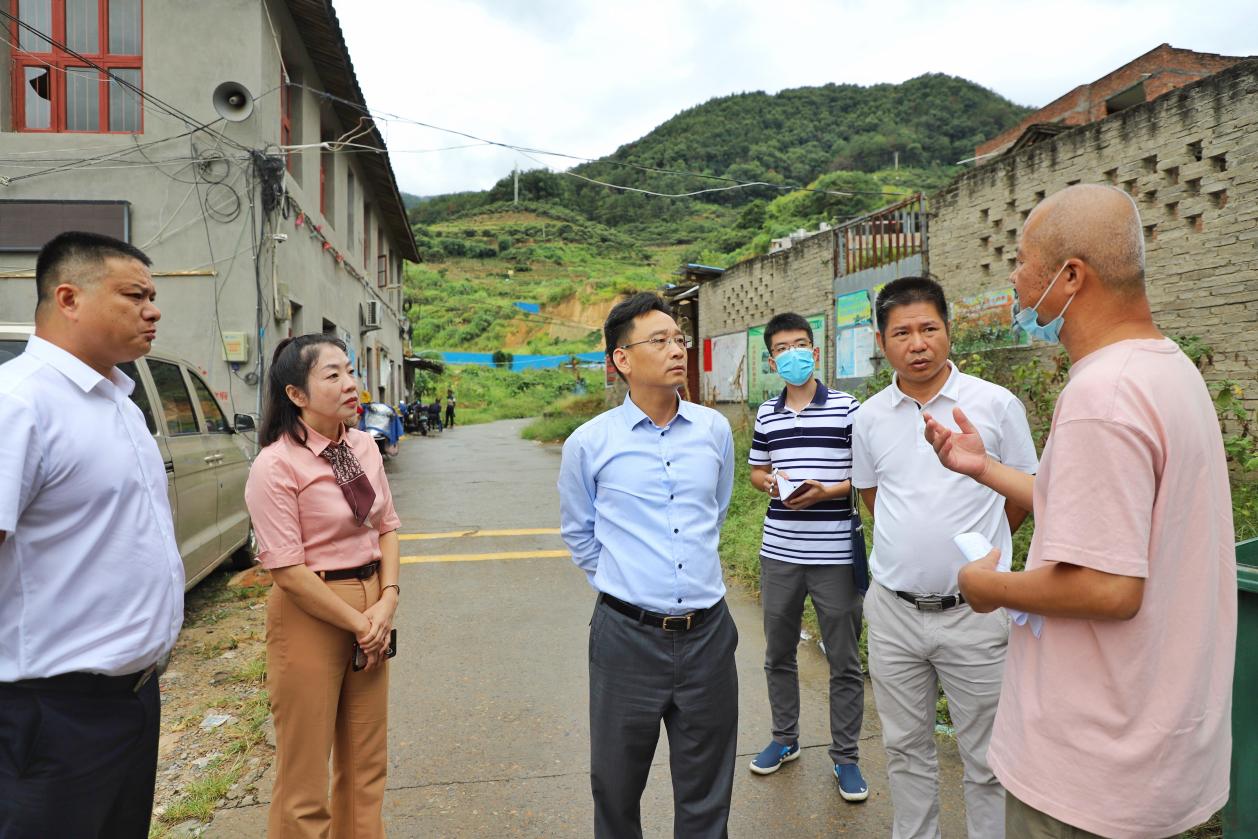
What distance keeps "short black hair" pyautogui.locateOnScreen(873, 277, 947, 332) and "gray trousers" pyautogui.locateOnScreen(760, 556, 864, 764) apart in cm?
113

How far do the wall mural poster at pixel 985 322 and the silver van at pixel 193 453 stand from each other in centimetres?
667

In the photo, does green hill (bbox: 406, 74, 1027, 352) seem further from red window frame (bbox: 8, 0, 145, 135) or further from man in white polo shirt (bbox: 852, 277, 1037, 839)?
man in white polo shirt (bbox: 852, 277, 1037, 839)

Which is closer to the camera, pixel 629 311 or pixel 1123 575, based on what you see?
pixel 1123 575

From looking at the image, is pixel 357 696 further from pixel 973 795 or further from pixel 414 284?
pixel 414 284

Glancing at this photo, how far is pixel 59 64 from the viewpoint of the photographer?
8.75 metres

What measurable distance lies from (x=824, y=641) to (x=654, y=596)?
1.36 metres

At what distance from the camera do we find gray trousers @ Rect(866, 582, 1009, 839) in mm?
2443

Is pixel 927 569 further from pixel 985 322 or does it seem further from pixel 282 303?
pixel 282 303

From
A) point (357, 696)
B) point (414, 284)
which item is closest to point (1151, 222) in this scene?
point (357, 696)

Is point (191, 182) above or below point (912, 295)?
above

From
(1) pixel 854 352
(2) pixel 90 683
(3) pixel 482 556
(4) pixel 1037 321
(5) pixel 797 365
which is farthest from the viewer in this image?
(1) pixel 854 352

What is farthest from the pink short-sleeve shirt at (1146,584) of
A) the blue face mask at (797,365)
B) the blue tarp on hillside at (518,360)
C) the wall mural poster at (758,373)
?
the blue tarp on hillside at (518,360)

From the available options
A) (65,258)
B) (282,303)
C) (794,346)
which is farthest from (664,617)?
(282,303)

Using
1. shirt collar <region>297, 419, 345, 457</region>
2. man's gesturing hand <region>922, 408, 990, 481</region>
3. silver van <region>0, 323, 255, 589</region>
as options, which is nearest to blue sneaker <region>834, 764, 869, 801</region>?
man's gesturing hand <region>922, 408, 990, 481</region>
